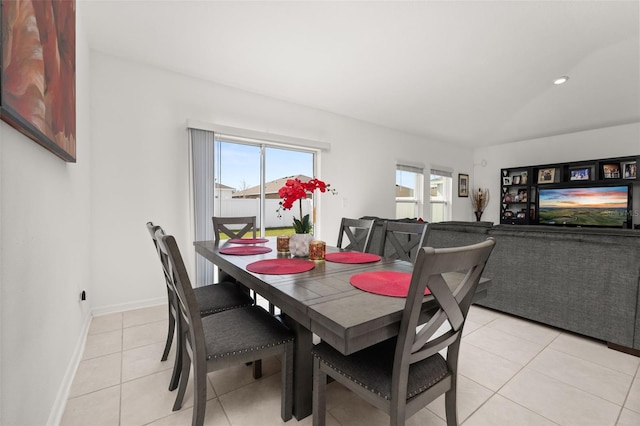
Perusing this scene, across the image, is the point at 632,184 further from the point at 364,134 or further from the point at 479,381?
the point at 479,381

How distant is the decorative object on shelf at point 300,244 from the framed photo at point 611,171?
6135mm

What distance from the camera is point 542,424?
1347 millimetres

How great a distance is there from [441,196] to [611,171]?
110 inches

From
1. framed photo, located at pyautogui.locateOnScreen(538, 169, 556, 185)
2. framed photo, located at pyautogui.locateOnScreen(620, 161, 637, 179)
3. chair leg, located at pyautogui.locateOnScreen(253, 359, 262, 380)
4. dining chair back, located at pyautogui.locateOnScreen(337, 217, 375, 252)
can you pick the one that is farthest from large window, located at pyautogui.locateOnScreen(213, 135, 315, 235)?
framed photo, located at pyautogui.locateOnScreen(620, 161, 637, 179)

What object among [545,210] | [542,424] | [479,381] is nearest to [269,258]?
[479,381]

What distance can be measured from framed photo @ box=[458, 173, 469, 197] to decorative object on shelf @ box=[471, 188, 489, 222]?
22 cm

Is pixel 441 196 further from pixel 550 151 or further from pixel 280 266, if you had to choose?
pixel 280 266

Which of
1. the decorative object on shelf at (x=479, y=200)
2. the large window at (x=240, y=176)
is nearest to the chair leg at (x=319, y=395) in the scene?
the large window at (x=240, y=176)

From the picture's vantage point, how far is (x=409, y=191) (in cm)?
566

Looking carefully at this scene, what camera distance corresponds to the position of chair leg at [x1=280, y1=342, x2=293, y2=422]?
1.31m

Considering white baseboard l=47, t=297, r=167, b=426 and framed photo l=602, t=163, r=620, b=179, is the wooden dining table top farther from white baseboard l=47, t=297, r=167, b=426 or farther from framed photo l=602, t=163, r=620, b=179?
framed photo l=602, t=163, r=620, b=179

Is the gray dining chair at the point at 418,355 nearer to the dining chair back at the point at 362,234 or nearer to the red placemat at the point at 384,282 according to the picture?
the red placemat at the point at 384,282

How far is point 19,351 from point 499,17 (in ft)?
12.2

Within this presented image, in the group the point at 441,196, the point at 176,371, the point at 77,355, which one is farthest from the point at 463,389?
the point at 441,196
